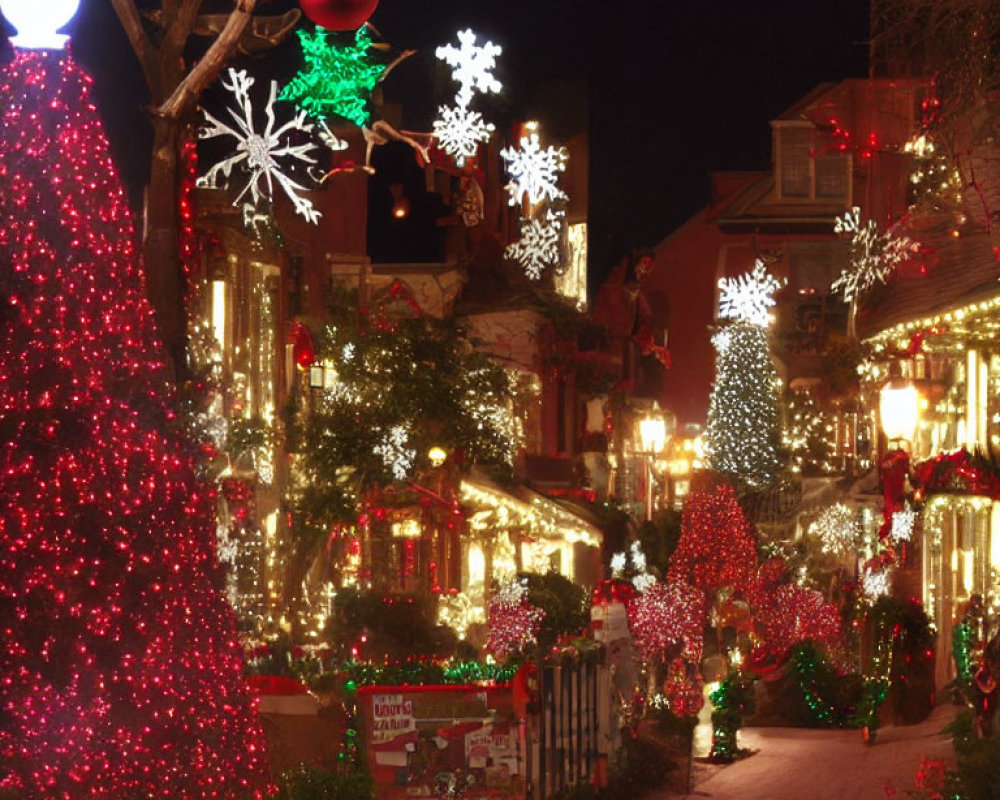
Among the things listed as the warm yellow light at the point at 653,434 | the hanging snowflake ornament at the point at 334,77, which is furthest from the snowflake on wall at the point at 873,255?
the warm yellow light at the point at 653,434

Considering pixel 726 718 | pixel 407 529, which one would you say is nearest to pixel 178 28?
pixel 726 718

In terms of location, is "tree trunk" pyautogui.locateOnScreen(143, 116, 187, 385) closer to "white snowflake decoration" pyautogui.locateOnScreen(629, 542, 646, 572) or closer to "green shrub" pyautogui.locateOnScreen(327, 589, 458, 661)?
"green shrub" pyautogui.locateOnScreen(327, 589, 458, 661)

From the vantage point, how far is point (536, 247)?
3762cm

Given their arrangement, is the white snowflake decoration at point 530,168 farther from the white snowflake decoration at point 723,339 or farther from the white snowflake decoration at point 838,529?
the white snowflake decoration at point 838,529

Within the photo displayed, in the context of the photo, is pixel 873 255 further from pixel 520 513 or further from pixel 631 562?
pixel 631 562

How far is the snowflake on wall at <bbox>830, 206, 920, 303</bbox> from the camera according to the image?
76.1ft

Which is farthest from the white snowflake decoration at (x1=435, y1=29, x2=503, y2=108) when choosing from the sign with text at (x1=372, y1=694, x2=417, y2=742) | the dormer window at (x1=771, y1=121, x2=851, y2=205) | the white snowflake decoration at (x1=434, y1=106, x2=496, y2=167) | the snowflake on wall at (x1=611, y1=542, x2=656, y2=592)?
the dormer window at (x1=771, y1=121, x2=851, y2=205)

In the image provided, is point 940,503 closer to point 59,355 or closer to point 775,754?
point 775,754

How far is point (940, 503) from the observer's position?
2292 cm

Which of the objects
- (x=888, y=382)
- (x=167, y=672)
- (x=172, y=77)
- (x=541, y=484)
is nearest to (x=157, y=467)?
(x=167, y=672)

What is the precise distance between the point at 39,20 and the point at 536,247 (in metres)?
26.8

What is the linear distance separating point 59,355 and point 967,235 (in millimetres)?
13813

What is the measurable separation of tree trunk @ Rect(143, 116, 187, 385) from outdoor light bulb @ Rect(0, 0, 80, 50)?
3666 mm

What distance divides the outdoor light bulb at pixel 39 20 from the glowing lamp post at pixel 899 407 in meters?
13.2
